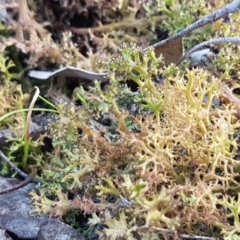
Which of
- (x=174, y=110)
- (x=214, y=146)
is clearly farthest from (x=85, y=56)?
(x=214, y=146)

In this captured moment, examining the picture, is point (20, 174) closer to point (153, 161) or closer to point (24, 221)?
point (24, 221)

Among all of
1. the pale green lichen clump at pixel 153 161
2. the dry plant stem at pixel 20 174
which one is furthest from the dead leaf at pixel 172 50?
the dry plant stem at pixel 20 174

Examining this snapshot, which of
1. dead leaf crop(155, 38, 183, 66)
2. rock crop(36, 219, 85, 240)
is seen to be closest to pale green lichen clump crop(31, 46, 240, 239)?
rock crop(36, 219, 85, 240)

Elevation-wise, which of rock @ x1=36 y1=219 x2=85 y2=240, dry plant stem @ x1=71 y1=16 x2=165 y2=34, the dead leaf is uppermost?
dry plant stem @ x1=71 y1=16 x2=165 y2=34

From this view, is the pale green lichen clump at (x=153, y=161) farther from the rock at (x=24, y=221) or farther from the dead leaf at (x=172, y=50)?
the dead leaf at (x=172, y=50)

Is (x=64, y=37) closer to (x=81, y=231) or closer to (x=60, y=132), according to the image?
(x=60, y=132)

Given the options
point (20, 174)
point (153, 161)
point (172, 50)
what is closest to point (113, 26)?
point (172, 50)

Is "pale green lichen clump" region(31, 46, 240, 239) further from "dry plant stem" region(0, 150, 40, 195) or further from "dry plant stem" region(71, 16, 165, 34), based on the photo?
"dry plant stem" region(71, 16, 165, 34)
